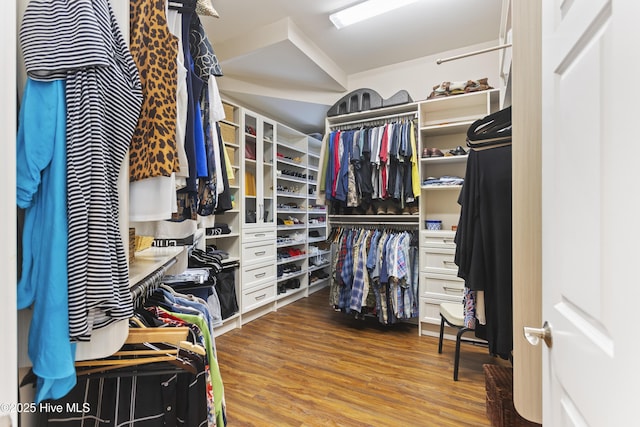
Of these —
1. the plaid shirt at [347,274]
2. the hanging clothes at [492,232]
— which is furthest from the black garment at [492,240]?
the plaid shirt at [347,274]

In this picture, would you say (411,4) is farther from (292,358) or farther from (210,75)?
(292,358)

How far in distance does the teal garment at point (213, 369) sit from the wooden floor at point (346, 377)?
0.63 metres

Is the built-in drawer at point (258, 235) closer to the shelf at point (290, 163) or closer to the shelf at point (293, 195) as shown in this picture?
the shelf at point (293, 195)

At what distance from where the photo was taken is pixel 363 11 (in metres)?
2.28

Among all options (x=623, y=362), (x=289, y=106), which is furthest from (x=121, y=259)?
(x=289, y=106)

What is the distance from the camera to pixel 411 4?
2221 mm

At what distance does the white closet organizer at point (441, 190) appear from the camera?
2584 mm

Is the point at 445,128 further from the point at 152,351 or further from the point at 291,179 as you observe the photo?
the point at 152,351

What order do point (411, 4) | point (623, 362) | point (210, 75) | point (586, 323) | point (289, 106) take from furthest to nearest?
point (289, 106)
point (411, 4)
point (210, 75)
point (586, 323)
point (623, 362)

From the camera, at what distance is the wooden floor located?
165 centimetres

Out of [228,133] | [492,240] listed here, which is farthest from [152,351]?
[228,133]

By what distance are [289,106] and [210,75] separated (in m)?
2.49

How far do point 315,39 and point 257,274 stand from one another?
2456mm

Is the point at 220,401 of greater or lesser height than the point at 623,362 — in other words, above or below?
below
